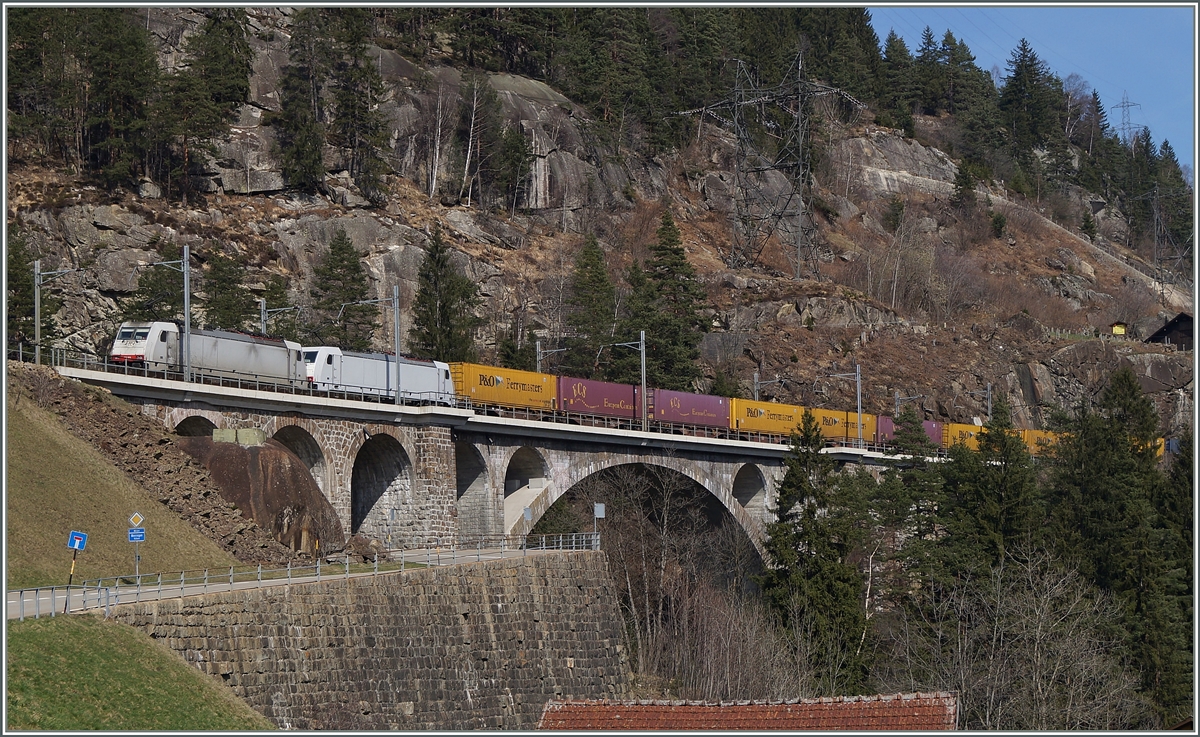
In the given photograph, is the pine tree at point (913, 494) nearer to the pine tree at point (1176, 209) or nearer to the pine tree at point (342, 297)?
the pine tree at point (342, 297)

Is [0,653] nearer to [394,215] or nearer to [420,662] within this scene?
[420,662]

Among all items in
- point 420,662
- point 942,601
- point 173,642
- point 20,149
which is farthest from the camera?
point 20,149

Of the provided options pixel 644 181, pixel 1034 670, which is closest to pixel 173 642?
pixel 1034 670

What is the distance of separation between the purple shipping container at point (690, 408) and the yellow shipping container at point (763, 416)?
2.52 feet

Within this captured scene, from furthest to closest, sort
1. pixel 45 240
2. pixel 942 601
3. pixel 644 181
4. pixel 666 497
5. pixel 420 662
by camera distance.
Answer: pixel 644 181 < pixel 45 240 < pixel 666 497 < pixel 942 601 < pixel 420 662

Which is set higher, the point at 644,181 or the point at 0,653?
the point at 644,181

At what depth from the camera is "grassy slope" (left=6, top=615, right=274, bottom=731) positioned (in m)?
26.6

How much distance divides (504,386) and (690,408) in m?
13.9

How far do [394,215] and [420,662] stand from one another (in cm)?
6212

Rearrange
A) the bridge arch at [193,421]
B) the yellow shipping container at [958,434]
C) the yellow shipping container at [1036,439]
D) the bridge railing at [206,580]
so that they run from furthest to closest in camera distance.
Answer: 1. the yellow shipping container at [958,434]
2. the yellow shipping container at [1036,439]
3. the bridge arch at [193,421]
4. the bridge railing at [206,580]

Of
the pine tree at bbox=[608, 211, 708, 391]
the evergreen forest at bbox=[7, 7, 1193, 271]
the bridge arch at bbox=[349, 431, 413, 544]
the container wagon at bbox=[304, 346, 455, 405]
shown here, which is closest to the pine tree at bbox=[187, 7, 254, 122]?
the evergreen forest at bbox=[7, 7, 1193, 271]

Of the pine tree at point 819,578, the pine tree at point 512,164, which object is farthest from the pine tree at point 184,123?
the pine tree at point 819,578

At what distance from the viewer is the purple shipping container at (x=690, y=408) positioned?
73.1 m

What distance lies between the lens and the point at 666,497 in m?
70.3
